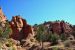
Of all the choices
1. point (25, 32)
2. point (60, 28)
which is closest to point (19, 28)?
point (25, 32)

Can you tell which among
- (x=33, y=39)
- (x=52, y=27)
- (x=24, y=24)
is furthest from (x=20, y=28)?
(x=52, y=27)

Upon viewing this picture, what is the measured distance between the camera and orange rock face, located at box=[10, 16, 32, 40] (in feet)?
441

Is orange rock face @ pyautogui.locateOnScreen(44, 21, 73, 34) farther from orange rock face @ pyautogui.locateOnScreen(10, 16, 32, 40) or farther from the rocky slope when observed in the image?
orange rock face @ pyautogui.locateOnScreen(10, 16, 32, 40)

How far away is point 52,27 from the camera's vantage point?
155625mm

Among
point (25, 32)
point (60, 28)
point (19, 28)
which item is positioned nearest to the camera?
point (25, 32)

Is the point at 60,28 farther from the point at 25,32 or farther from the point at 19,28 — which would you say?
the point at 19,28

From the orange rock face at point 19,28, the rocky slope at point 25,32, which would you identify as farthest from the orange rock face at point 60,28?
the orange rock face at point 19,28

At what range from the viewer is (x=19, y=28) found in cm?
13838

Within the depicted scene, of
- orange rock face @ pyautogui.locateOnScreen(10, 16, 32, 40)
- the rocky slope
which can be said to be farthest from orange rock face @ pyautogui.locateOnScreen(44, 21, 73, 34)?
orange rock face @ pyautogui.locateOnScreen(10, 16, 32, 40)

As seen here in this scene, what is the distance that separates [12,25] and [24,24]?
8870 mm

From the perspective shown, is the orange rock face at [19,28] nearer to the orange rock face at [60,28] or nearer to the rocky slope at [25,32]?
the rocky slope at [25,32]

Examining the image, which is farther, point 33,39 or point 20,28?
point 20,28

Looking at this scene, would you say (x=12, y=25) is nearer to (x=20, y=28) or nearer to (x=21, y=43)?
(x=20, y=28)

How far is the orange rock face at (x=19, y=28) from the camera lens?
134 m
